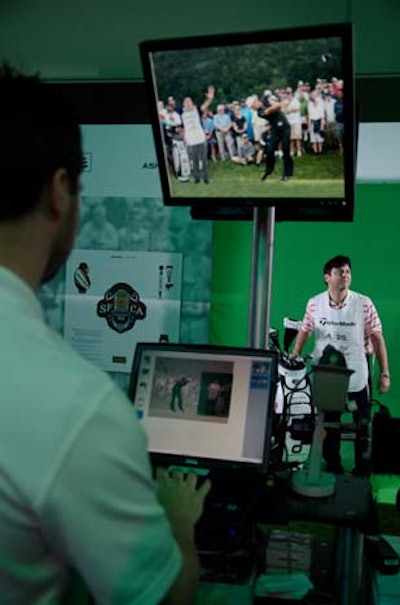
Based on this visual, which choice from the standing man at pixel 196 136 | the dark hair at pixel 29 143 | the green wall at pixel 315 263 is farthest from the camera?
the green wall at pixel 315 263

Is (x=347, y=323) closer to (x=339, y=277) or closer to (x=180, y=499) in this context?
(x=339, y=277)

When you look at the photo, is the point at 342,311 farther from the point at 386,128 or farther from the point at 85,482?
the point at 85,482

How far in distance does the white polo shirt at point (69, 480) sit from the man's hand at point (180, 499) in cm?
28

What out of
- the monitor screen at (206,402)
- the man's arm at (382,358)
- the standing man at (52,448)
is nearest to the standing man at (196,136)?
the monitor screen at (206,402)

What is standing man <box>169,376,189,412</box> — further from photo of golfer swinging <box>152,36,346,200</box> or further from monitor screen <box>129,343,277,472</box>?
photo of golfer swinging <box>152,36,346,200</box>

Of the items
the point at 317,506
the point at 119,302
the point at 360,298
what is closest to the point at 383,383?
the point at 360,298

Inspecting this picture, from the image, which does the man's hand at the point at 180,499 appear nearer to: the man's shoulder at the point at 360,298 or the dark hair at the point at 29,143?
the dark hair at the point at 29,143

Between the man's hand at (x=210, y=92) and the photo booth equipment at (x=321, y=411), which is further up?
the man's hand at (x=210, y=92)

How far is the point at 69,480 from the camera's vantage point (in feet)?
2.22

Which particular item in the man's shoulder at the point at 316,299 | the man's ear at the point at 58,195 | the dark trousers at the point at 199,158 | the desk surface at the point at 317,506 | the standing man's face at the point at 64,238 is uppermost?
the dark trousers at the point at 199,158

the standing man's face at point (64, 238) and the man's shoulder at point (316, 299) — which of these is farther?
the man's shoulder at point (316, 299)

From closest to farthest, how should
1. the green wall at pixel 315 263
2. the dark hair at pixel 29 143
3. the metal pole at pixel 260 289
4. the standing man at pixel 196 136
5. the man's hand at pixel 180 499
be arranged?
the dark hair at pixel 29 143
the man's hand at pixel 180 499
the standing man at pixel 196 136
the metal pole at pixel 260 289
the green wall at pixel 315 263

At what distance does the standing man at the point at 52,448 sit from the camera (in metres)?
0.68

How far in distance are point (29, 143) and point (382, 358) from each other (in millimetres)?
3325
